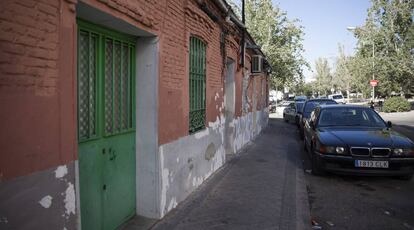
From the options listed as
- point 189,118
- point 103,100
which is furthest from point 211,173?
point 103,100

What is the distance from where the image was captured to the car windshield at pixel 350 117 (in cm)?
922

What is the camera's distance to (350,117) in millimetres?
9461

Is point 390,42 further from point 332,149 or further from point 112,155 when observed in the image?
point 112,155

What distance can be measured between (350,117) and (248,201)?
174 inches

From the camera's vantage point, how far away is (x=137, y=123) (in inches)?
201

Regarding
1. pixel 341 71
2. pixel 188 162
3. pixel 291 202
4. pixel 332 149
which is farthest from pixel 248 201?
Answer: pixel 341 71

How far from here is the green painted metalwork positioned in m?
6.91

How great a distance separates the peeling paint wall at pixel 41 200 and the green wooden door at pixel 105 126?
772mm

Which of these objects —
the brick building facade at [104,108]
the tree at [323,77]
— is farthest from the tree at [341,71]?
the brick building facade at [104,108]

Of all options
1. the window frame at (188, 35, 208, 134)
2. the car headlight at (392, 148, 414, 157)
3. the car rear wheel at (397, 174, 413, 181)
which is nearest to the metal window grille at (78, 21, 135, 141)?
the window frame at (188, 35, 208, 134)

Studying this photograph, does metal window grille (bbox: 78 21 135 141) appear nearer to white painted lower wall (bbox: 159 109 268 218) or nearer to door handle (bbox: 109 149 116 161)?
door handle (bbox: 109 149 116 161)

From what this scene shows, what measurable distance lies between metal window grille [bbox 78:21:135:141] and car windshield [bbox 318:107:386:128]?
19.4 ft

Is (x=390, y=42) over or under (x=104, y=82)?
over

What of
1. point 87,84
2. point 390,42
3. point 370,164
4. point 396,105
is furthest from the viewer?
point 390,42
